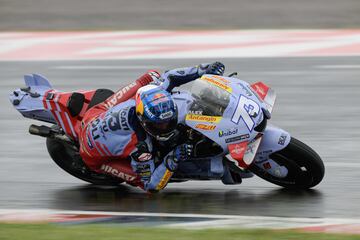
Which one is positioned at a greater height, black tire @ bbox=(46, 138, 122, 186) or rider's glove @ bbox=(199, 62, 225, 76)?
rider's glove @ bbox=(199, 62, 225, 76)

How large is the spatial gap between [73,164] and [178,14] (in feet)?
27.7

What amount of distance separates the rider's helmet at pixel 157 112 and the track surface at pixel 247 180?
724 millimetres

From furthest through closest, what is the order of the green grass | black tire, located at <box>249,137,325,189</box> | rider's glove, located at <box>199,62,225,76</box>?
rider's glove, located at <box>199,62,225,76</box>, black tire, located at <box>249,137,325,189</box>, the green grass

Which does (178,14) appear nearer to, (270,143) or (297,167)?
(297,167)

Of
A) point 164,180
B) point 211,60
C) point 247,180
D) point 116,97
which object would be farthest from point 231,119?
point 211,60

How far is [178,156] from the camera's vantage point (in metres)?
7.41

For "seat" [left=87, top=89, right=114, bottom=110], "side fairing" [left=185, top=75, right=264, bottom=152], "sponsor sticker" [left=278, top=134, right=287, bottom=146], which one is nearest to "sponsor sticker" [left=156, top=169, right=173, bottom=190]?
"side fairing" [left=185, top=75, right=264, bottom=152]

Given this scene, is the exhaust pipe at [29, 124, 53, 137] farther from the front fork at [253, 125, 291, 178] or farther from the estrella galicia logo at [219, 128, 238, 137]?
the front fork at [253, 125, 291, 178]

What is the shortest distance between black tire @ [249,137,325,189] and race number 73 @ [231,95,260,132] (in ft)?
1.47

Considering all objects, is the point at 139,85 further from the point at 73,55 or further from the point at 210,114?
the point at 73,55

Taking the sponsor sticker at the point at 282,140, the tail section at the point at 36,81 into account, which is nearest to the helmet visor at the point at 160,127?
the sponsor sticker at the point at 282,140

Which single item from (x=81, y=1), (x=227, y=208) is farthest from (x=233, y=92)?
(x=81, y=1)

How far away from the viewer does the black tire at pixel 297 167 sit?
Answer: 758 cm

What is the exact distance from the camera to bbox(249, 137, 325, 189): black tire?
299 inches
